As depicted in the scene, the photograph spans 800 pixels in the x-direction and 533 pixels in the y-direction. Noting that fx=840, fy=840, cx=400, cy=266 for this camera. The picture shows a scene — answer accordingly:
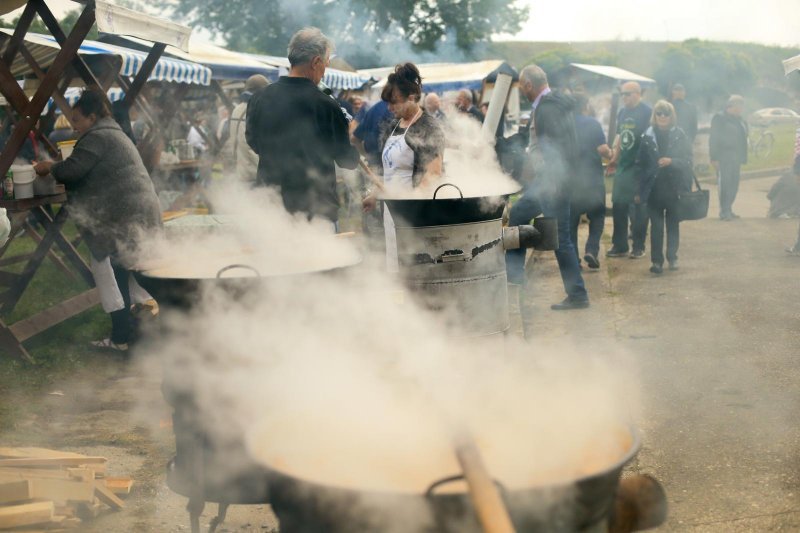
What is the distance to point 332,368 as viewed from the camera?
2941mm

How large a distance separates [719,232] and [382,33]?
651cm

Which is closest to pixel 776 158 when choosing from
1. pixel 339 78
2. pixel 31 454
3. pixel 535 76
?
pixel 339 78

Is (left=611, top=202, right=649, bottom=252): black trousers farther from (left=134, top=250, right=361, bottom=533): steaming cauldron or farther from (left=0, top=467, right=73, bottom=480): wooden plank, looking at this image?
(left=0, top=467, right=73, bottom=480): wooden plank

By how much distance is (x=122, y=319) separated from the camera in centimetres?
636

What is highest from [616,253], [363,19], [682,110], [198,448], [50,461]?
[363,19]

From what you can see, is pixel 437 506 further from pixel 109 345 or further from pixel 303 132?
pixel 109 345

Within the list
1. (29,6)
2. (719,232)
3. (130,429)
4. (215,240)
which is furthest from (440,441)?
(719,232)

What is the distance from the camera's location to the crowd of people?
4.91 m

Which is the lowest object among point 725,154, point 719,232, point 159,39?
point 719,232

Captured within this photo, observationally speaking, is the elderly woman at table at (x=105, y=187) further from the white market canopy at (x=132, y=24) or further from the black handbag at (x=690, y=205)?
the black handbag at (x=690, y=205)

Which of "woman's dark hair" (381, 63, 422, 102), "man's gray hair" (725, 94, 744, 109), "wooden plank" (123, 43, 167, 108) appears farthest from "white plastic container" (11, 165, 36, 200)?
"man's gray hair" (725, 94, 744, 109)

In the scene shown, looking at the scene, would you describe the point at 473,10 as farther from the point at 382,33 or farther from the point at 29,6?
the point at 29,6

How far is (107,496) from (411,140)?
103 inches

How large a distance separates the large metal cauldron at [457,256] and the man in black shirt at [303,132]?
1.90 feet
